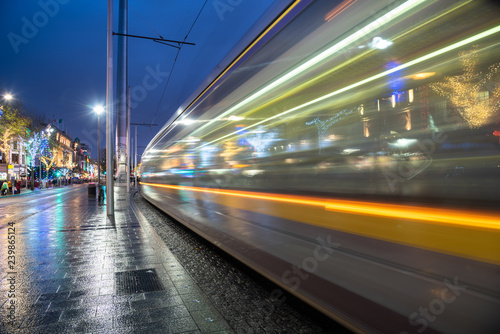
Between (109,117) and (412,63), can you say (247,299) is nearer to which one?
(412,63)

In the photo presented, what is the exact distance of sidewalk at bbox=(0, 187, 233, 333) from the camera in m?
2.77

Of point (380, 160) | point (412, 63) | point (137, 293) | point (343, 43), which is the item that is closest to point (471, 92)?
point (412, 63)

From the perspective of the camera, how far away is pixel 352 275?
2.58m

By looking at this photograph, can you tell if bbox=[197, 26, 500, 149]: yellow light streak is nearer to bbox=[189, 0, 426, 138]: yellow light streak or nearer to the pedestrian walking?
bbox=[189, 0, 426, 138]: yellow light streak

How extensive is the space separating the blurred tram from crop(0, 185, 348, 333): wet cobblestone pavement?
36 cm

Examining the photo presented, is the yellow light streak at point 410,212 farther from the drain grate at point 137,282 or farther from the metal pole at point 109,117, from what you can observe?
the metal pole at point 109,117

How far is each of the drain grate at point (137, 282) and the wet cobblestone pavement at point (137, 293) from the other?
1cm

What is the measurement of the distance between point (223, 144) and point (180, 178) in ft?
9.74

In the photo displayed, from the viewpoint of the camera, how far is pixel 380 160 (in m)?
2.24

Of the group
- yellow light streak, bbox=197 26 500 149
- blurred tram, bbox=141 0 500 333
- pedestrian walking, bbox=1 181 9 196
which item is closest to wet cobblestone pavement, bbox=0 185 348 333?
blurred tram, bbox=141 0 500 333

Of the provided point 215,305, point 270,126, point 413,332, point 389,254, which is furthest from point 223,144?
point 413,332

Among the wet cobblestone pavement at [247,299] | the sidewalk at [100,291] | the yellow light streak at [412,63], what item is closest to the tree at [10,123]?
the sidewalk at [100,291]

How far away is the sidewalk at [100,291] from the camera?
2773 mm

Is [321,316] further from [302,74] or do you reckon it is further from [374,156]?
[302,74]
